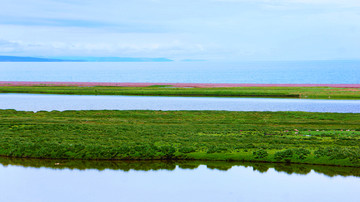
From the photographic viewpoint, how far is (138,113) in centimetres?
4166

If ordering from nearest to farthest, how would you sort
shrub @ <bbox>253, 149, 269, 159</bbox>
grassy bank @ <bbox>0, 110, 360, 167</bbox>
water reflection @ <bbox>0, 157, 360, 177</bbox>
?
water reflection @ <bbox>0, 157, 360, 177</bbox>
shrub @ <bbox>253, 149, 269, 159</bbox>
grassy bank @ <bbox>0, 110, 360, 167</bbox>

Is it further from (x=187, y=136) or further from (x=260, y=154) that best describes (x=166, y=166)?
(x=187, y=136)

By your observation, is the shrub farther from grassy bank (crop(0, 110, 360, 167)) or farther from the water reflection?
the water reflection

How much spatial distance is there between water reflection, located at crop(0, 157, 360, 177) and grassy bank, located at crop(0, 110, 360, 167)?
1.54ft

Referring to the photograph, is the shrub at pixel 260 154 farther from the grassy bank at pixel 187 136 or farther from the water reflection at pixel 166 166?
the water reflection at pixel 166 166

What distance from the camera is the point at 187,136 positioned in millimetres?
29297

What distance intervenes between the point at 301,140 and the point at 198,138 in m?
6.79

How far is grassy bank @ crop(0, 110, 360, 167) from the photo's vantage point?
2489cm

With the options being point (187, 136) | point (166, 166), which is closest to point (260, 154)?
point (166, 166)

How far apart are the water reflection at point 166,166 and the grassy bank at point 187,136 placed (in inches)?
18.5

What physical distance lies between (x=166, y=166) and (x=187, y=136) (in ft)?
19.2

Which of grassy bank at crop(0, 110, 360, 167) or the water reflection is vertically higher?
grassy bank at crop(0, 110, 360, 167)

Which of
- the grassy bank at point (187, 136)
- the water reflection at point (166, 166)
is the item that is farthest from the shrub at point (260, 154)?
the water reflection at point (166, 166)

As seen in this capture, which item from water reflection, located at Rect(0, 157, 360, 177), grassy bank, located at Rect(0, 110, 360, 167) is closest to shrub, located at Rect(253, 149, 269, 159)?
grassy bank, located at Rect(0, 110, 360, 167)
